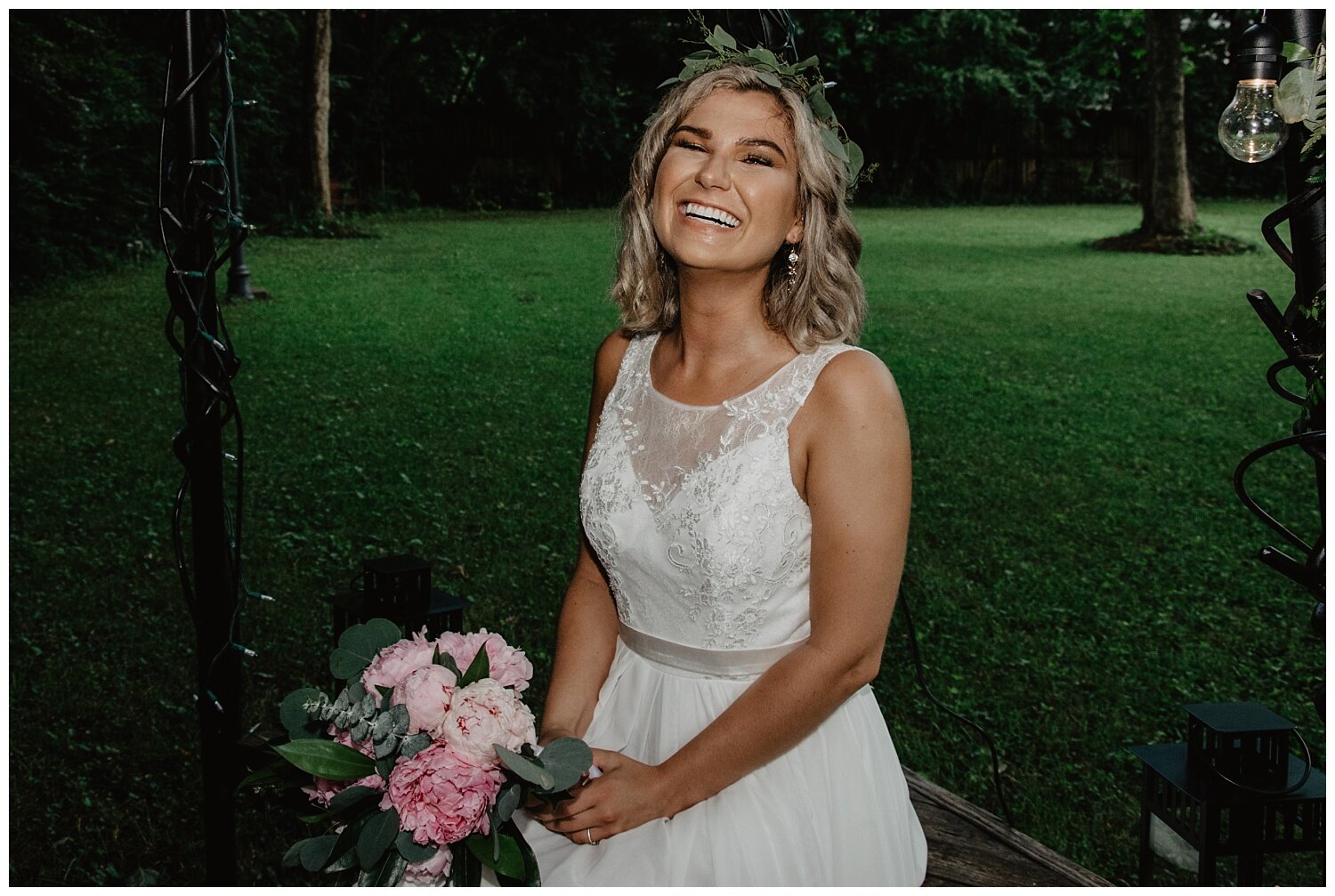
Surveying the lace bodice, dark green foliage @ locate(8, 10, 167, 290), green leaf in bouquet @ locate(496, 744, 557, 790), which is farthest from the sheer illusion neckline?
dark green foliage @ locate(8, 10, 167, 290)

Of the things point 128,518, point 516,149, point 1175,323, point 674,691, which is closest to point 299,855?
point 674,691

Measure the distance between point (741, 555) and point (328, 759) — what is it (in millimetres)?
889

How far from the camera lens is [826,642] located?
2229mm

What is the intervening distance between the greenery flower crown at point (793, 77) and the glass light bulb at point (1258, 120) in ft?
3.57

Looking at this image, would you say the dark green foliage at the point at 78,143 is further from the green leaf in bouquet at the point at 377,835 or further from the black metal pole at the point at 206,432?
the green leaf in bouquet at the point at 377,835

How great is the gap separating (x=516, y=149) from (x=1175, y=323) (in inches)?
663

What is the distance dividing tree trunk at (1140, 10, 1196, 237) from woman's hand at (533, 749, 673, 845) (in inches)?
690

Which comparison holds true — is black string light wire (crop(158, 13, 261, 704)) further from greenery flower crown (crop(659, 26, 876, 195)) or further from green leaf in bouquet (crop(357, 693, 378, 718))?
greenery flower crown (crop(659, 26, 876, 195))

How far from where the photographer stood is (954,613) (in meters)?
5.51

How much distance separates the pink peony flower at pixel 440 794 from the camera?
1750 millimetres

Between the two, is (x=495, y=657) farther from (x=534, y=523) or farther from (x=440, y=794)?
(x=534, y=523)

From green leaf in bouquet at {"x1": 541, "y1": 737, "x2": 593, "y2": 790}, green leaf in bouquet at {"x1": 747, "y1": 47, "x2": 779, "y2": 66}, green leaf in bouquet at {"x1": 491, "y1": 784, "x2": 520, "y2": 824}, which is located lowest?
green leaf in bouquet at {"x1": 491, "y1": 784, "x2": 520, "y2": 824}

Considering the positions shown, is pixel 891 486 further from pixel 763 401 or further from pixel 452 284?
pixel 452 284

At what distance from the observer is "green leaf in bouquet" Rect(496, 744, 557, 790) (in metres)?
1.78
